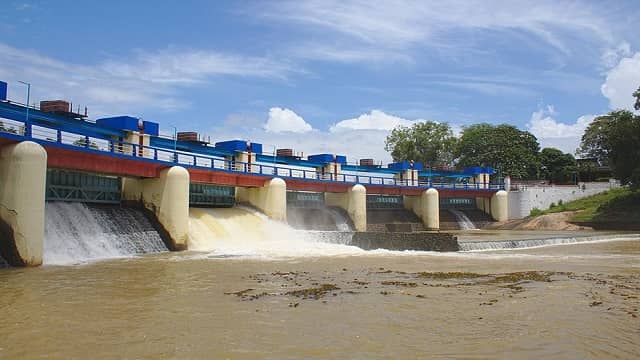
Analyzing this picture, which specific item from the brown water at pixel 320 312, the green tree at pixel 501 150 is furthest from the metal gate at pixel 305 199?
the green tree at pixel 501 150

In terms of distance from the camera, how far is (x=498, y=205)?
2499 inches

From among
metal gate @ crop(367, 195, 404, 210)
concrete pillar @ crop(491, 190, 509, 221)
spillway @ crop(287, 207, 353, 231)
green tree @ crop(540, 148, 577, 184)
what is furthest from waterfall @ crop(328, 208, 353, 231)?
green tree @ crop(540, 148, 577, 184)

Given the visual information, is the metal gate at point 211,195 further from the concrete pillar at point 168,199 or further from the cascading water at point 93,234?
the cascading water at point 93,234

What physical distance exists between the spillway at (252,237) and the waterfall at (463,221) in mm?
29701

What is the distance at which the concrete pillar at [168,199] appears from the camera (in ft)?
92.6

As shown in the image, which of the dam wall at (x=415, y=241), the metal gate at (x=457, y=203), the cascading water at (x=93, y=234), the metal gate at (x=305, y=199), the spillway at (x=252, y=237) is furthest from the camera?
the metal gate at (x=457, y=203)

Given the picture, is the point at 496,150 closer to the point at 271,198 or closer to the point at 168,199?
the point at 271,198

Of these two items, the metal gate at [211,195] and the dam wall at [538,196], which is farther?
the dam wall at [538,196]

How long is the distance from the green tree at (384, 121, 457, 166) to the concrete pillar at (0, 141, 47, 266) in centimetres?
7172

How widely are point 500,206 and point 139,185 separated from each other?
4575cm

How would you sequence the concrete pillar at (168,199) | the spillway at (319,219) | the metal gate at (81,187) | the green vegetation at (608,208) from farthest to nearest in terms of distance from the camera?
1. the green vegetation at (608,208)
2. the spillway at (319,219)
3. the concrete pillar at (168,199)
4. the metal gate at (81,187)

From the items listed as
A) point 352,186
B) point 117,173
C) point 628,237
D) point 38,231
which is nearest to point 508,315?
point 38,231

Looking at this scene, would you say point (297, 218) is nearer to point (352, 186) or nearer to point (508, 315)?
point (352, 186)

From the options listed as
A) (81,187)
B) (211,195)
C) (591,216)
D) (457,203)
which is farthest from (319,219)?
(591,216)
